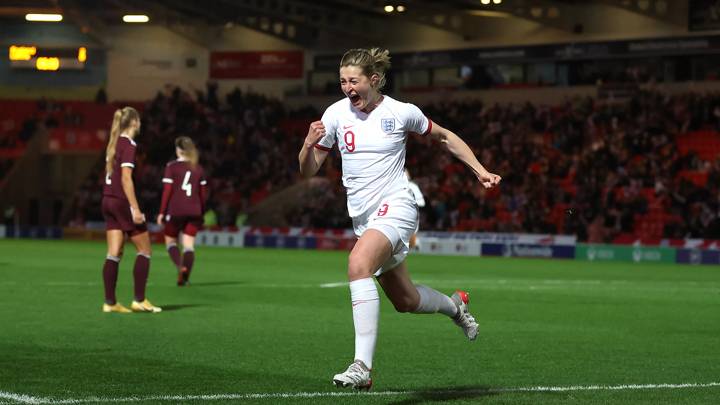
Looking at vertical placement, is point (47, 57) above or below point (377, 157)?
above

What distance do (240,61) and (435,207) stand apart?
1661 centimetres

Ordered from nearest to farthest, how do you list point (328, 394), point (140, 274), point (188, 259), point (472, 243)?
point (328, 394)
point (140, 274)
point (188, 259)
point (472, 243)

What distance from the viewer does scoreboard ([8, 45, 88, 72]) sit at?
50562 millimetres

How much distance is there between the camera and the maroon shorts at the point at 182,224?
20.4m

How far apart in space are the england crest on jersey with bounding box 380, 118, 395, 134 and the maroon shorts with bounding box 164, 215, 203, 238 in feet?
39.9

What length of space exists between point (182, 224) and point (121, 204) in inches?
234

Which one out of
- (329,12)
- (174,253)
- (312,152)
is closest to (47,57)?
(329,12)

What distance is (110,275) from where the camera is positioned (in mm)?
14844

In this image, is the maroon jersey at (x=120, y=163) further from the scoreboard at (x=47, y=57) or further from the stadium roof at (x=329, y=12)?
the scoreboard at (x=47, y=57)

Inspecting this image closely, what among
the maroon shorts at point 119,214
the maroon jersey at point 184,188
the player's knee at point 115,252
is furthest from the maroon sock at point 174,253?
the maroon shorts at point 119,214

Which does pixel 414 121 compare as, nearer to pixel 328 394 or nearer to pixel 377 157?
pixel 377 157

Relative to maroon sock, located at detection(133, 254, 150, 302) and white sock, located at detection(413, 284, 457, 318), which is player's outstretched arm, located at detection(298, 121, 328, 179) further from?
maroon sock, located at detection(133, 254, 150, 302)

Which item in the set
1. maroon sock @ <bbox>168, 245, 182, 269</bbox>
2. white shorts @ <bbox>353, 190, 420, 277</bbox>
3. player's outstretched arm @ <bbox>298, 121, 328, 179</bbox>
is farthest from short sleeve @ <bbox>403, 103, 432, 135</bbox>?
maroon sock @ <bbox>168, 245, 182, 269</bbox>

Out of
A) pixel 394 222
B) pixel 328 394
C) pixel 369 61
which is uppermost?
pixel 369 61
